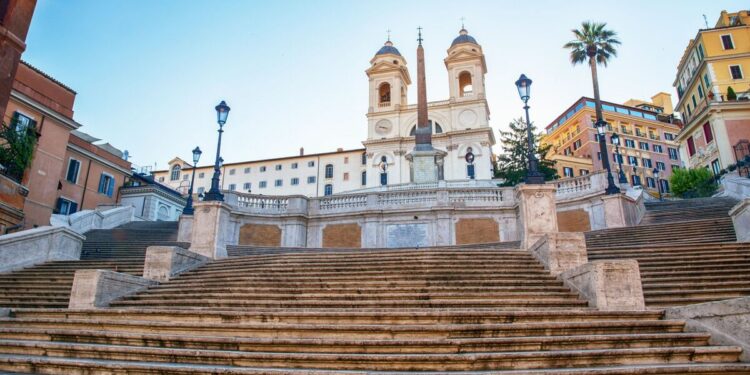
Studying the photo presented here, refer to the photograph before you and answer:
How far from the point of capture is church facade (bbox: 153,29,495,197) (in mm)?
66125

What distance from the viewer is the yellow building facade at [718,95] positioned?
39.1 meters

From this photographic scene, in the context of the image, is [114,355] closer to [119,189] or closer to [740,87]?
[119,189]

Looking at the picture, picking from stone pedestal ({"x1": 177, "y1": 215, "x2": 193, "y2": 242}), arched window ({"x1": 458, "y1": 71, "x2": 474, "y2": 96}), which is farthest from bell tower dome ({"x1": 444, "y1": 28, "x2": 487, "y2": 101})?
stone pedestal ({"x1": 177, "y1": 215, "x2": 193, "y2": 242})

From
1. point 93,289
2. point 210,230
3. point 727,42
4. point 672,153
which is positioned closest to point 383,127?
point 727,42

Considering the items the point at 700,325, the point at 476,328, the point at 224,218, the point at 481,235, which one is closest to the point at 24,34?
the point at 224,218

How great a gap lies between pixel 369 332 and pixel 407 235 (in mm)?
15092

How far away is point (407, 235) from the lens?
2170 cm

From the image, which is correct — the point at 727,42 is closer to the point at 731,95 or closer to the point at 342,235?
the point at 731,95

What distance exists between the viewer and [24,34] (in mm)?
10977

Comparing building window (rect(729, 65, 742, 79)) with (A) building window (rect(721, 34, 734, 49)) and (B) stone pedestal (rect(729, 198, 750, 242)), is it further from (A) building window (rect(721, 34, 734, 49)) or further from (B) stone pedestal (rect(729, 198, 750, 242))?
(B) stone pedestal (rect(729, 198, 750, 242))

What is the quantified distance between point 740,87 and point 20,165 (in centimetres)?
5870

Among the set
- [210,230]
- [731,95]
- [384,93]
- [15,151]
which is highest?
[384,93]

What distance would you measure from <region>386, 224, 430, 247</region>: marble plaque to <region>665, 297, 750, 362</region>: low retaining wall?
48.8 ft

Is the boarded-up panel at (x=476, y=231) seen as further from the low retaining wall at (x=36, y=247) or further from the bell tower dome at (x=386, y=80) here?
the bell tower dome at (x=386, y=80)
